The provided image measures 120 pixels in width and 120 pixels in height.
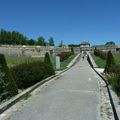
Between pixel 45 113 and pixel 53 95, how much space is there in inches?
191

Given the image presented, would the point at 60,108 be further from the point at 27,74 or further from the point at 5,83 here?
the point at 27,74

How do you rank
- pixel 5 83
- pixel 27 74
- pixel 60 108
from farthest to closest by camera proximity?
pixel 27 74, pixel 5 83, pixel 60 108

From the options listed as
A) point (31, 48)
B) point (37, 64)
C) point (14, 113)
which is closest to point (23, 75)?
point (37, 64)

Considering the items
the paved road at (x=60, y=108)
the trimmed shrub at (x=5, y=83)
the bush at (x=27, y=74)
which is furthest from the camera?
the bush at (x=27, y=74)

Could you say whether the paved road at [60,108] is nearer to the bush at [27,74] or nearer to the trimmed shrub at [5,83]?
the trimmed shrub at [5,83]

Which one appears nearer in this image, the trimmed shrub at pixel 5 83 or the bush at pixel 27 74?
the trimmed shrub at pixel 5 83

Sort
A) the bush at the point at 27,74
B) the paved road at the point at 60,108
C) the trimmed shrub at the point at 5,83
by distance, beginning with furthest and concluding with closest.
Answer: the bush at the point at 27,74
the trimmed shrub at the point at 5,83
the paved road at the point at 60,108

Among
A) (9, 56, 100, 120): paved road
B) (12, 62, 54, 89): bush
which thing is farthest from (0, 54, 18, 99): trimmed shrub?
(12, 62, 54, 89): bush

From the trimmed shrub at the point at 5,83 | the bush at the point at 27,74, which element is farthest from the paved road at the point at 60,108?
the bush at the point at 27,74

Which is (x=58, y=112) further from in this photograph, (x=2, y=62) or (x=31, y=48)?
(x=31, y=48)

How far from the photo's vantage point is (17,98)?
1448 cm

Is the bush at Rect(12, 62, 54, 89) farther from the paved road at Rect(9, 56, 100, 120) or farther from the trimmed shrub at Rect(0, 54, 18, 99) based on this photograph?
the paved road at Rect(9, 56, 100, 120)

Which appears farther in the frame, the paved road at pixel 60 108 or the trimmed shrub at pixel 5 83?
the trimmed shrub at pixel 5 83

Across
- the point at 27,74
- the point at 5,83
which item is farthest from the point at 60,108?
the point at 27,74
